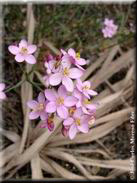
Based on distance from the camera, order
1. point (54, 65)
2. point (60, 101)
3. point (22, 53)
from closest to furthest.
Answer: point (60, 101) < point (54, 65) < point (22, 53)

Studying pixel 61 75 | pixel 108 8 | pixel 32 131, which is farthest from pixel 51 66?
pixel 108 8

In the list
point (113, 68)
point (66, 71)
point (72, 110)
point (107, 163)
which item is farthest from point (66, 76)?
point (113, 68)

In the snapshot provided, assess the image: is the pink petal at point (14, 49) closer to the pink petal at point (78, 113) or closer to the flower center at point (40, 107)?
the flower center at point (40, 107)

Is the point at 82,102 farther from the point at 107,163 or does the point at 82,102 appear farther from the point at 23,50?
the point at 107,163

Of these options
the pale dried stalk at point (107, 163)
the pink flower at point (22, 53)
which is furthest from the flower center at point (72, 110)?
the pale dried stalk at point (107, 163)

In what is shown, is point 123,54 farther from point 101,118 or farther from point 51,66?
point 51,66

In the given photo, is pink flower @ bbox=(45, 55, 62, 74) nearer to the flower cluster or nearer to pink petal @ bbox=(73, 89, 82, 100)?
the flower cluster

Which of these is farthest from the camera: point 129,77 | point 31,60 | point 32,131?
point 129,77
